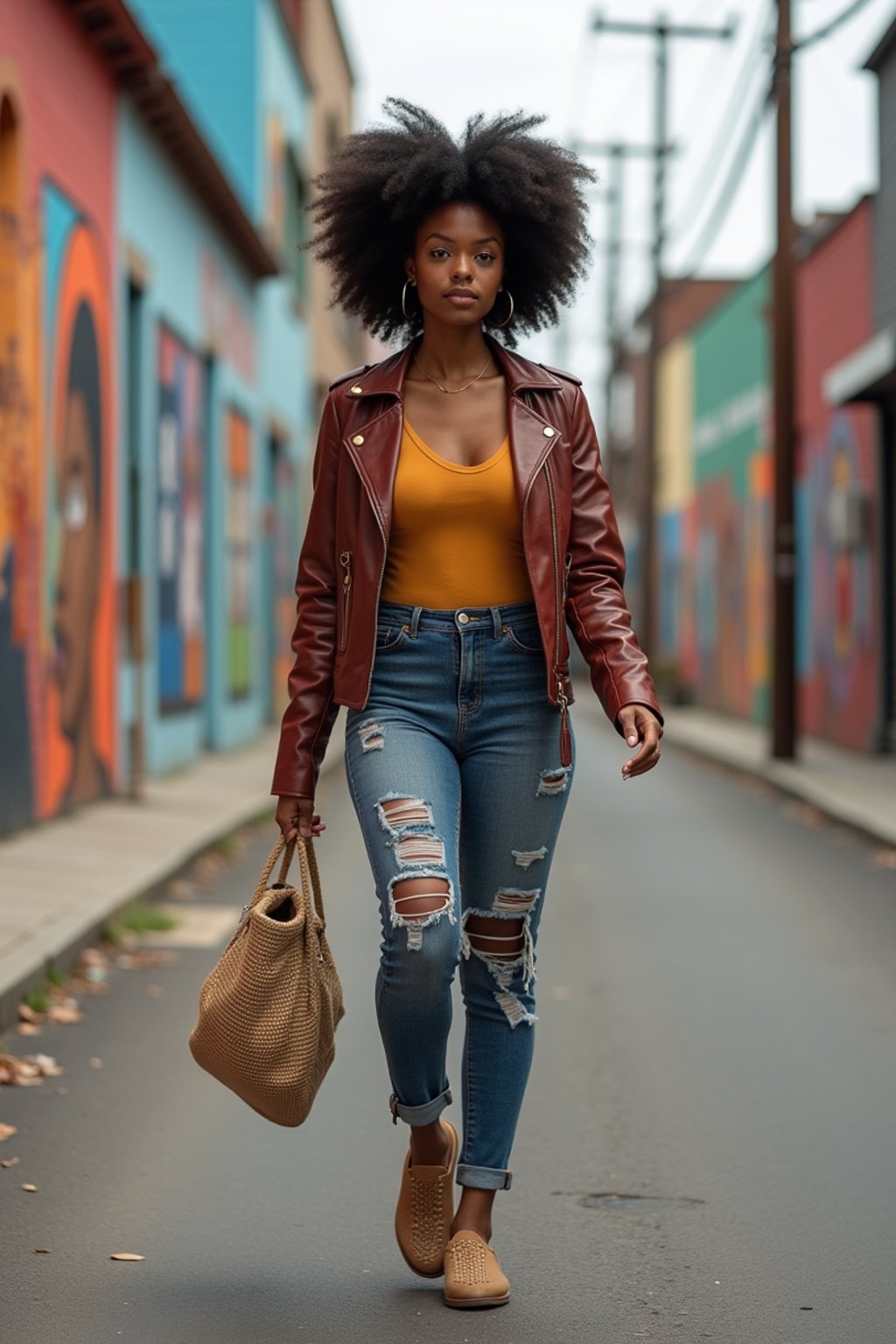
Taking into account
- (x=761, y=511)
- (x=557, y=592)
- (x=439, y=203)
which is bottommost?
(x=557, y=592)

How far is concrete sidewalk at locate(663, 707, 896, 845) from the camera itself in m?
13.2

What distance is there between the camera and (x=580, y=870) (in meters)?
10.7

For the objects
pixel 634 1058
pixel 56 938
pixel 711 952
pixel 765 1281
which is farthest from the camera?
pixel 711 952

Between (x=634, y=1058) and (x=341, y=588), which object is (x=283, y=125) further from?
(x=341, y=588)

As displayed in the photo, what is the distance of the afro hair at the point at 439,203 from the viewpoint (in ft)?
12.8

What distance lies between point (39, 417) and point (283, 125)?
14.6m

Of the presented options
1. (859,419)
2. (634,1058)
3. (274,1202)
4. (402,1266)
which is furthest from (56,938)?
(859,419)

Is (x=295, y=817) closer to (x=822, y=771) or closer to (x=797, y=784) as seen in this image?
(x=797, y=784)

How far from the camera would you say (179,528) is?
16.5m

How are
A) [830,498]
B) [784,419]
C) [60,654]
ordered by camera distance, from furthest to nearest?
[830,498]
[784,419]
[60,654]

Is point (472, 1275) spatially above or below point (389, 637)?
below

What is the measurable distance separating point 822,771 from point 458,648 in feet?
45.7

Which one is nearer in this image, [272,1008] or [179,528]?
[272,1008]

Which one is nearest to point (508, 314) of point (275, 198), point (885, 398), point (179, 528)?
point (179, 528)
